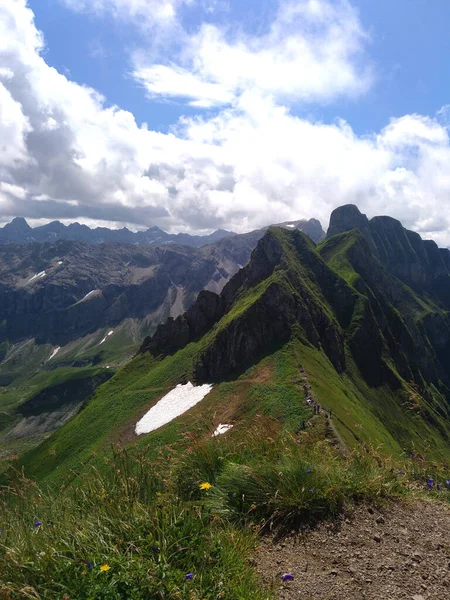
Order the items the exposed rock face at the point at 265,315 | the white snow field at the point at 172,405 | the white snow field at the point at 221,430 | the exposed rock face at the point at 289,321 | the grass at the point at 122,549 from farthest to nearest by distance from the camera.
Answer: the exposed rock face at the point at 289,321
the exposed rock face at the point at 265,315
the white snow field at the point at 172,405
the white snow field at the point at 221,430
the grass at the point at 122,549

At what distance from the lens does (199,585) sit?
4762 mm

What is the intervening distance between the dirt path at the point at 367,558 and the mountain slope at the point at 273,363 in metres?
41.3

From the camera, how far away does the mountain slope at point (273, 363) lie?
67.7 m

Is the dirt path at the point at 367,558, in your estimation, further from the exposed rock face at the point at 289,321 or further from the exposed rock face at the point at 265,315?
the exposed rock face at the point at 265,315

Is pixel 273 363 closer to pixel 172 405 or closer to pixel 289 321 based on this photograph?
pixel 289 321

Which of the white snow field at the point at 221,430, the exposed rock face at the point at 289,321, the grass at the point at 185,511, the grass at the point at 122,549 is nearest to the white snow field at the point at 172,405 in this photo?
the exposed rock face at the point at 289,321

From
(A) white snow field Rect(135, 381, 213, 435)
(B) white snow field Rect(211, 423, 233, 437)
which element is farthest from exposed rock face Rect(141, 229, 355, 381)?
(B) white snow field Rect(211, 423, 233, 437)

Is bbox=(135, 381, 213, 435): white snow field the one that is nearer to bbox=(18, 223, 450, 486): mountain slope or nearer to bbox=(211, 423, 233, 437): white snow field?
bbox=(18, 223, 450, 486): mountain slope

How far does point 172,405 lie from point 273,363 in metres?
22.9

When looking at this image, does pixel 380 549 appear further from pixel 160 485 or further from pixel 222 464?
pixel 160 485

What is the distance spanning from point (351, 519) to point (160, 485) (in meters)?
3.48

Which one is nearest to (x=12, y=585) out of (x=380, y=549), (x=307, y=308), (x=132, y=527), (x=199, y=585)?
(x=132, y=527)

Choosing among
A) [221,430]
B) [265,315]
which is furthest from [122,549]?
[265,315]

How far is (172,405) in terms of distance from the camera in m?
81.4
